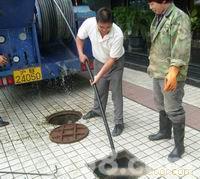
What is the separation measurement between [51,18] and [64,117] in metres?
1.83

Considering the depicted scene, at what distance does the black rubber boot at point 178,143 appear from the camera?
3.53 metres

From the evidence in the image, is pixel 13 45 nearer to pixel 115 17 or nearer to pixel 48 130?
pixel 48 130

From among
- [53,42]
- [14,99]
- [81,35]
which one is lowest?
[14,99]

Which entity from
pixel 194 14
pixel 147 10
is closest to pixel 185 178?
pixel 194 14

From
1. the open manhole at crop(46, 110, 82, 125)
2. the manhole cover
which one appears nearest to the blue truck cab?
the open manhole at crop(46, 110, 82, 125)

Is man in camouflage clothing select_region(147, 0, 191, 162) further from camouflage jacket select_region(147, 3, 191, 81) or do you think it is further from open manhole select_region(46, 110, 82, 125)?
open manhole select_region(46, 110, 82, 125)

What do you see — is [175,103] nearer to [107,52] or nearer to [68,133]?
[107,52]

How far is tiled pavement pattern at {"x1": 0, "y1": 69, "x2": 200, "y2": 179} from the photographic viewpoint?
11.6 ft

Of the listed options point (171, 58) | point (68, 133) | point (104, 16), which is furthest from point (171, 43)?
point (68, 133)

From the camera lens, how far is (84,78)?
283 inches

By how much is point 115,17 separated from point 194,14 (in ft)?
7.35

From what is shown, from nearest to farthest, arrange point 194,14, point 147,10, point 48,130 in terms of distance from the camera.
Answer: point 48,130
point 194,14
point 147,10

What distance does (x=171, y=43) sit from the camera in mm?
3252

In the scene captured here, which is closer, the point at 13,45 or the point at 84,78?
the point at 13,45
